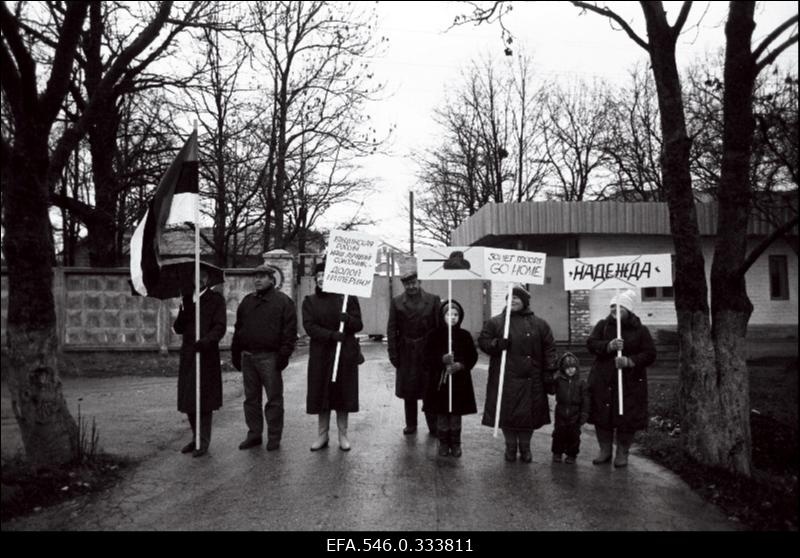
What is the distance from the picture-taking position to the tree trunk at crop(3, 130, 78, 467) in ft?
19.3

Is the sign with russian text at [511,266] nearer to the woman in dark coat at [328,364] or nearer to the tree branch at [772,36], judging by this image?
the woman in dark coat at [328,364]

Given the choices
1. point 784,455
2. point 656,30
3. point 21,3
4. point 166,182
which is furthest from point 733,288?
point 21,3

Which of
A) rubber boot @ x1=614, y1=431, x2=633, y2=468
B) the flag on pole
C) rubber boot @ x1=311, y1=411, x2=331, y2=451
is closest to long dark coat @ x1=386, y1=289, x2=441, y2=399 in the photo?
rubber boot @ x1=311, y1=411, x2=331, y2=451

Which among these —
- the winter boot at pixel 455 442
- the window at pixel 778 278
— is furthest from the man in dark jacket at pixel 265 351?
the window at pixel 778 278

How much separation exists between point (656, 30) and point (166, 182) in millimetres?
5193

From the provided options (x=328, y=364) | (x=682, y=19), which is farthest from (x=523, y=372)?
(x=682, y=19)

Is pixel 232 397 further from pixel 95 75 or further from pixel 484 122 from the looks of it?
pixel 484 122

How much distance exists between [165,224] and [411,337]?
2969 mm

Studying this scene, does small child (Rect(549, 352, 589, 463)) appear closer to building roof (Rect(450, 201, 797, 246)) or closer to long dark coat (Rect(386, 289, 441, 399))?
long dark coat (Rect(386, 289, 441, 399))

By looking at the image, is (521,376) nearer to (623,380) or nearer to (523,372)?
(523,372)

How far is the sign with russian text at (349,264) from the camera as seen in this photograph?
23.8 ft

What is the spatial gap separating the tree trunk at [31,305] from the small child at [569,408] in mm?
4548

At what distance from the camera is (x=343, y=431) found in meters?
7.27

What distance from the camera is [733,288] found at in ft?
20.9
